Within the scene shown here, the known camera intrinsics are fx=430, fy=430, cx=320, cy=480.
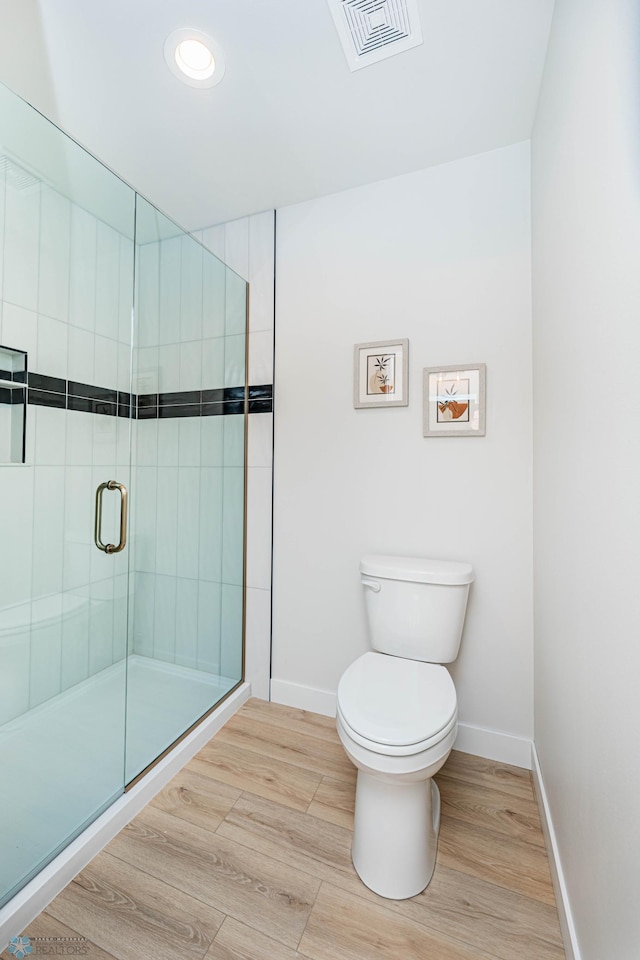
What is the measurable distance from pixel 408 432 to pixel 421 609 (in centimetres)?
70

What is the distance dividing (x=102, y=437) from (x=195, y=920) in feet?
4.42

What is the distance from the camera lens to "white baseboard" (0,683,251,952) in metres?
1.02

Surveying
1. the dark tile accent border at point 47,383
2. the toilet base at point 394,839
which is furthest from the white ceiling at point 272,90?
the toilet base at point 394,839

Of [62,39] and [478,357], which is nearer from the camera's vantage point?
[62,39]

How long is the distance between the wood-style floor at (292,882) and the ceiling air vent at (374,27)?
2392mm

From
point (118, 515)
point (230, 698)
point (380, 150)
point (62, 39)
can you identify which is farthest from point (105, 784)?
point (380, 150)

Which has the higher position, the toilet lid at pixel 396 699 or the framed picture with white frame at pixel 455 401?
the framed picture with white frame at pixel 455 401

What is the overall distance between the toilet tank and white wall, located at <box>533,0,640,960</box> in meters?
0.30

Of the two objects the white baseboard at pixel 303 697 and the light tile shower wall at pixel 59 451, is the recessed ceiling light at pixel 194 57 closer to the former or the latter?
the light tile shower wall at pixel 59 451

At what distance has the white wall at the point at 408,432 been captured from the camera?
1634mm

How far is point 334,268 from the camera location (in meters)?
1.92

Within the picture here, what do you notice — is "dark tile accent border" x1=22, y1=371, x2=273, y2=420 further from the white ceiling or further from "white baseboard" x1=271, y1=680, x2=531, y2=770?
"white baseboard" x1=271, y1=680, x2=531, y2=770

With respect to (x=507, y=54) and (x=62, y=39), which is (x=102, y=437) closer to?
(x=62, y=39)

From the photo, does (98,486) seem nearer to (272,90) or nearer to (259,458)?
(259,458)
